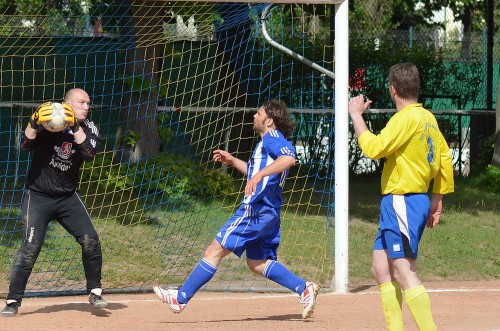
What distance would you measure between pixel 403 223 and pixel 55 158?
8.66 feet

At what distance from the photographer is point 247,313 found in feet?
24.6

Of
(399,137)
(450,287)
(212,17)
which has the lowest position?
(450,287)

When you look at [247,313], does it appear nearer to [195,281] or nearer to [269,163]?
[195,281]

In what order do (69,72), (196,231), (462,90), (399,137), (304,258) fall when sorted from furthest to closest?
(462,90) → (69,72) → (196,231) → (304,258) → (399,137)

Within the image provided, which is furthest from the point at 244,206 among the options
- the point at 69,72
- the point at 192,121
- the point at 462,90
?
the point at 462,90

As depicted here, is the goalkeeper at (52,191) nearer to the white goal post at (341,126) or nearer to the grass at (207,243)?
the grass at (207,243)

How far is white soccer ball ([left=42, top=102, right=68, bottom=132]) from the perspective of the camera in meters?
6.70

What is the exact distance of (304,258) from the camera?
9.62m

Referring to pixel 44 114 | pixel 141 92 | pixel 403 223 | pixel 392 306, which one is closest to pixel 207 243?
pixel 141 92

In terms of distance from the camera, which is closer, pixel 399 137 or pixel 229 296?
pixel 399 137

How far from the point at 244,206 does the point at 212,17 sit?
4.49m

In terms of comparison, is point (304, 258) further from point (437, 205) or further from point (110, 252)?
point (437, 205)

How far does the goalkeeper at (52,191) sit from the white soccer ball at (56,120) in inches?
8.1

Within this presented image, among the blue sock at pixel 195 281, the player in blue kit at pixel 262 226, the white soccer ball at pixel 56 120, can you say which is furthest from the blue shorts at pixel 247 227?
the white soccer ball at pixel 56 120
